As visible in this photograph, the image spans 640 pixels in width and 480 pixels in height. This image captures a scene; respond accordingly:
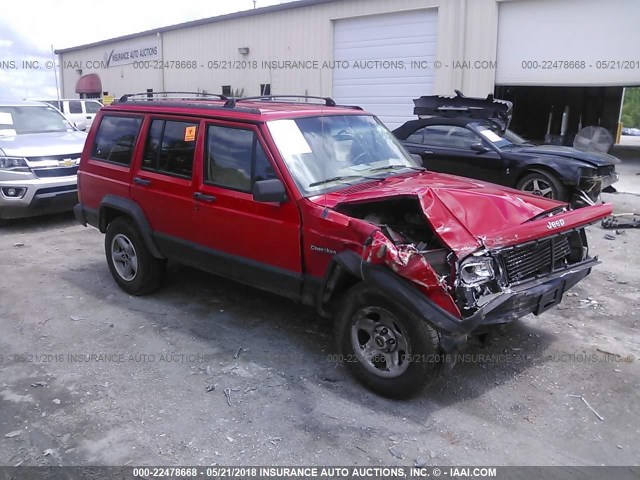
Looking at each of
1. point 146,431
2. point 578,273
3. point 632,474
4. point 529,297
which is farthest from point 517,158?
point 146,431

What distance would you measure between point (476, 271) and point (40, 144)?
766 cm

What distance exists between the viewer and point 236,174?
4398 millimetres

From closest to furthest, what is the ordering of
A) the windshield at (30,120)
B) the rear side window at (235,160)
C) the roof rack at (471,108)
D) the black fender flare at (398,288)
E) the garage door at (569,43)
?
the black fender flare at (398,288), the rear side window at (235,160), the windshield at (30,120), the roof rack at (471,108), the garage door at (569,43)

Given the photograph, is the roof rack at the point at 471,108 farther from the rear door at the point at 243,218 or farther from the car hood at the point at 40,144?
the rear door at the point at 243,218

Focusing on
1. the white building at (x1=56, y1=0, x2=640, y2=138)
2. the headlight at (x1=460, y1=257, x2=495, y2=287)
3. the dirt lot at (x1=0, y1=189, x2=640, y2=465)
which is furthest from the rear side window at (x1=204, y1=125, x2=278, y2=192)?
the white building at (x1=56, y1=0, x2=640, y2=138)

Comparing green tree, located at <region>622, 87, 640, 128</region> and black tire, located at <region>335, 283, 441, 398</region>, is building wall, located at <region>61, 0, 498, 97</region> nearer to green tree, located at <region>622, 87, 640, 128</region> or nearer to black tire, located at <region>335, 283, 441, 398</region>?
black tire, located at <region>335, 283, 441, 398</region>

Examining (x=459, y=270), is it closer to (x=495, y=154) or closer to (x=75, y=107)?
(x=495, y=154)

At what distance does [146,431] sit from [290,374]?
3.53 feet

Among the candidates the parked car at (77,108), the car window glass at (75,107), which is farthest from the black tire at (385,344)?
the car window glass at (75,107)

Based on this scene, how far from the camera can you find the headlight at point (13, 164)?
26.9 feet

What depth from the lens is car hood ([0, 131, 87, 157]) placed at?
27.3 ft

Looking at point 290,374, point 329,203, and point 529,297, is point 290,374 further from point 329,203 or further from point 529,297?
point 529,297

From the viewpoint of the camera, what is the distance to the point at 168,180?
488 centimetres

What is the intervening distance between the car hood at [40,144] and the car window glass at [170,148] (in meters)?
4.21
